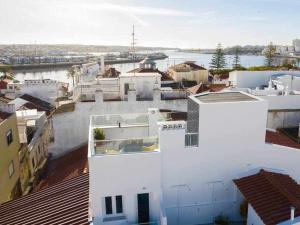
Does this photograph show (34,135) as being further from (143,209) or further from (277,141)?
(277,141)

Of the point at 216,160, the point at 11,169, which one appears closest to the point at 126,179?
the point at 216,160

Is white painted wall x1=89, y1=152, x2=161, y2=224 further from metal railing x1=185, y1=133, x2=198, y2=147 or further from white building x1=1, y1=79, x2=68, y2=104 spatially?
white building x1=1, y1=79, x2=68, y2=104

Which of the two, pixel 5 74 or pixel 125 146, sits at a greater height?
pixel 125 146

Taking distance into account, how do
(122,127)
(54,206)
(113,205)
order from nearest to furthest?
1. (113,205)
2. (54,206)
3. (122,127)

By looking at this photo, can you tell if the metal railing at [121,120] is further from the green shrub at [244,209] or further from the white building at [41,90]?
the white building at [41,90]

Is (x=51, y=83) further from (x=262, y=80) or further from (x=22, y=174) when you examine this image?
(x=262, y=80)

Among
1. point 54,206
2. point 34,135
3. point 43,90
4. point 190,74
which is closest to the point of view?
point 54,206
